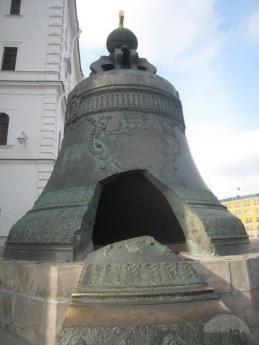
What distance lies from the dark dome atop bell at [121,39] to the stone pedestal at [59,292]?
2181 mm

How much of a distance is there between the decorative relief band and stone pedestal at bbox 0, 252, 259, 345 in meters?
1.41

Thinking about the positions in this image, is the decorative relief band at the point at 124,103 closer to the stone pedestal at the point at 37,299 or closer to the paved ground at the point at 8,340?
the stone pedestal at the point at 37,299

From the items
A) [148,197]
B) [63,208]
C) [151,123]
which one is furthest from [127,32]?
[63,208]

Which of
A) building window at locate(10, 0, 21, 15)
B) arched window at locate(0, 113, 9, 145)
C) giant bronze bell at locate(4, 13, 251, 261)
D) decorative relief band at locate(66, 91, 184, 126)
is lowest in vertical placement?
giant bronze bell at locate(4, 13, 251, 261)

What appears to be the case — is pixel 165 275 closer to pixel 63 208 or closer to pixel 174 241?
pixel 63 208

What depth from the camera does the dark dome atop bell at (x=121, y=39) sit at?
3340mm

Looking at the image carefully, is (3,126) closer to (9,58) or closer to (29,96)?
(29,96)

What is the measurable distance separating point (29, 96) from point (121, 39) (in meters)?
11.6

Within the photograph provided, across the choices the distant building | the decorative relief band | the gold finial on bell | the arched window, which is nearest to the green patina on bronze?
the decorative relief band

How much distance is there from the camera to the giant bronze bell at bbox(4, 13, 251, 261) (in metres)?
2.33

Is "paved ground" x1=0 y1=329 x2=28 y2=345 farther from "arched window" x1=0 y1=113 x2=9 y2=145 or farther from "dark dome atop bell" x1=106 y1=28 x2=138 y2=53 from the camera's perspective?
"arched window" x1=0 y1=113 x2=9 y2=145

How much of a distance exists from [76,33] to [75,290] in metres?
19.1

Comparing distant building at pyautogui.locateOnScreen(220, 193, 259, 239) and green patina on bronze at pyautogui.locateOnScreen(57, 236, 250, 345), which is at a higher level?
distant building at pyautogui.locateOnScreen(220, 193, 259, 239)

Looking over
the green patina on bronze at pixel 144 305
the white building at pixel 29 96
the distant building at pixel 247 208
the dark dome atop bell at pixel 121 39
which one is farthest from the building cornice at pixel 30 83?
the distant building at pixel 247 208
